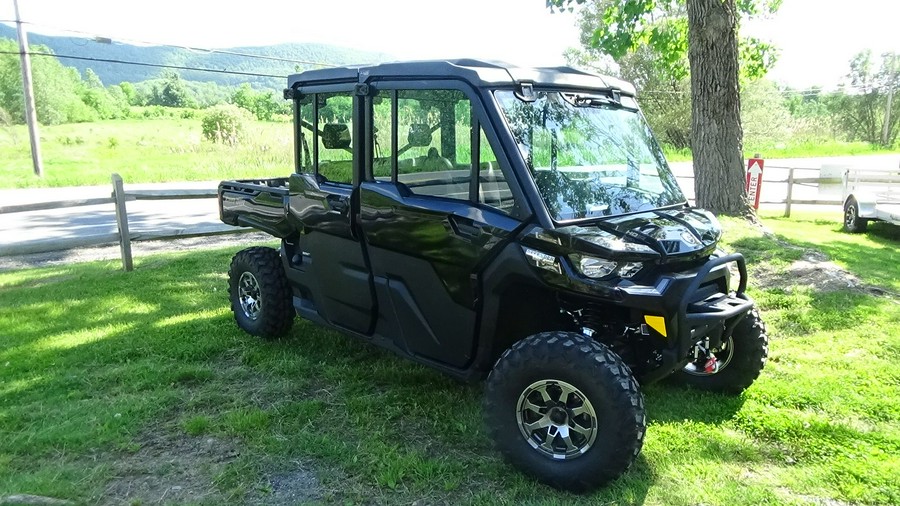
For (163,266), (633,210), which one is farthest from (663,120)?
(633,210)

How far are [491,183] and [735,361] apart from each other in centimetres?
197

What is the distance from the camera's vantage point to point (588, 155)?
11.8 feet

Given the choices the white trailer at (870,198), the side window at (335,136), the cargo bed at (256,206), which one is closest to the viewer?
the side window at (335,136)

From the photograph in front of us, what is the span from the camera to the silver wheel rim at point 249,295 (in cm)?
538

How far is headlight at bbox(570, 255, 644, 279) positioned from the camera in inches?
121

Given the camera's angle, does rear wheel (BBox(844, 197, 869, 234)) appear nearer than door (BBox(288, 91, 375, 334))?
No

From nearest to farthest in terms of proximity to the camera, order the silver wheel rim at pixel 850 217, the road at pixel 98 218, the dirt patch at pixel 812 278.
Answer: the dirt patch at pixel 812 278
the road at pixel 98 218
the silver wheel rim at pixel 850 217

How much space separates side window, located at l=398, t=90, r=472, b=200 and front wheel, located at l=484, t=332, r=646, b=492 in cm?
100

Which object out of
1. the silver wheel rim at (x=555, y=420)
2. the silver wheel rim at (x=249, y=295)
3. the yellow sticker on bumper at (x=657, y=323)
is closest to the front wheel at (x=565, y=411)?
the silver wheel rim at (x=555, y=420)

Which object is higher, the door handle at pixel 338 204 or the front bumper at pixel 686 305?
the door handle at pixel 338 204

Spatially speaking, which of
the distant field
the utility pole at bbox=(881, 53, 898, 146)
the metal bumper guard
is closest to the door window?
the metal bumper guard

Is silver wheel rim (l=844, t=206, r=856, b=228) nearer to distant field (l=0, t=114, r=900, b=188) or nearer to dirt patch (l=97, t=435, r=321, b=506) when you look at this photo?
dirt patch (l=97, t=435, r=321, b=506)

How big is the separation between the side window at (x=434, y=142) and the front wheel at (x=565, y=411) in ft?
3.29

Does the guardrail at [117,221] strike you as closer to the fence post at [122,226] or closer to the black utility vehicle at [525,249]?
the fence post at [122,226]
